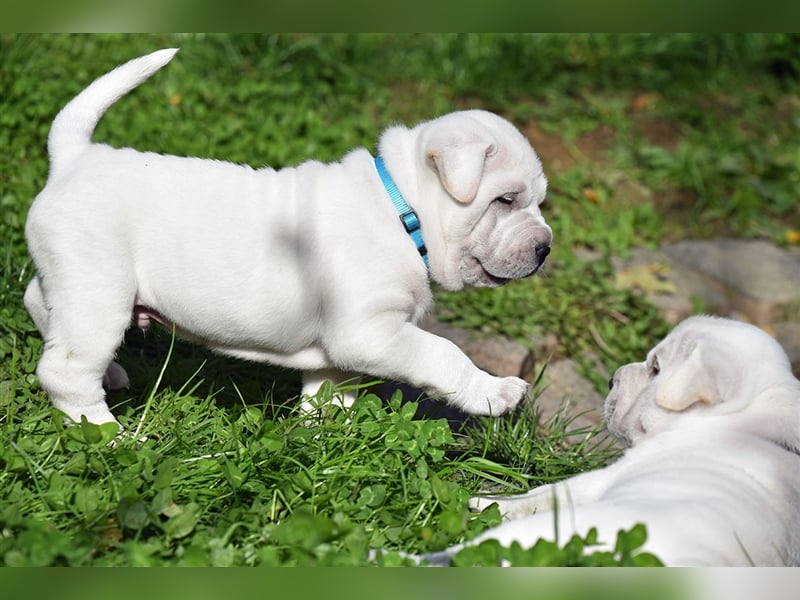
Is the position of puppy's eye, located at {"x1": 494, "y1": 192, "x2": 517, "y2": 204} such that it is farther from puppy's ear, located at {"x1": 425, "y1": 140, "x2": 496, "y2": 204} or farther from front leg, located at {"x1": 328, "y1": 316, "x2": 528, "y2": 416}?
front leg, located at {"x1": 328, "y1": 316, "x2": 528, "y2": 416}

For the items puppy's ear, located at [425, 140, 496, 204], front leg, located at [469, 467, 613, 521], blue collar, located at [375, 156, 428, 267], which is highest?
puppy's ear, located at [425, 140, 496, 204]

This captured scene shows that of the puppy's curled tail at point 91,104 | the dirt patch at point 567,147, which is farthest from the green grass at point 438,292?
the puppy's curled tail at point 91,104

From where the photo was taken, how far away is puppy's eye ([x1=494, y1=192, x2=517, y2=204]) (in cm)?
455

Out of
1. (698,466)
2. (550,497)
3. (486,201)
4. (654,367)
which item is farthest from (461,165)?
(698,466)

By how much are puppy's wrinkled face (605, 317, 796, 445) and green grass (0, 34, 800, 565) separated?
711mm

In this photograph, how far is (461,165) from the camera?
Answer: 4359 millimetres

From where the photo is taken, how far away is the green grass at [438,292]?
12.5ft

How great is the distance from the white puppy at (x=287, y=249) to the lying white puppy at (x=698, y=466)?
54 cm

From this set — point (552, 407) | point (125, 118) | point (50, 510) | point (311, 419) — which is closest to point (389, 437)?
point (311, 419)


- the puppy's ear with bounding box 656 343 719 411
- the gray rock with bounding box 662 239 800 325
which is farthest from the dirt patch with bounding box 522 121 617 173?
the puppy's ear with bounding box 656 343 719 411

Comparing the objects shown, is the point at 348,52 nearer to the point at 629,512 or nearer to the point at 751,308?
the point at 751,308

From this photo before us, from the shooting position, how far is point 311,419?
4590mm

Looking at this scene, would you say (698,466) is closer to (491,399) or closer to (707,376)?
(707,376)

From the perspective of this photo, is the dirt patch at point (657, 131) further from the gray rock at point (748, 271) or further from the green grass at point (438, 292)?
the gray rock at point (748, 271)
